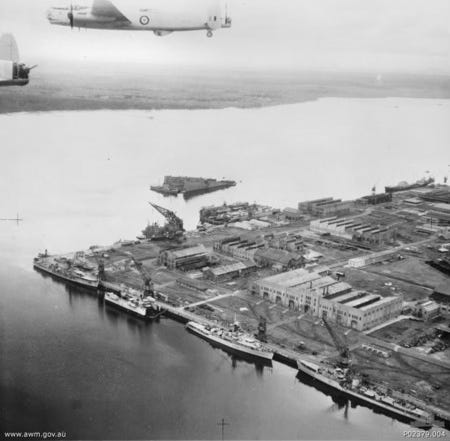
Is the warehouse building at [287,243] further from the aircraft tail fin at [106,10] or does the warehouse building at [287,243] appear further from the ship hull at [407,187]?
the ship hull at [407,187]

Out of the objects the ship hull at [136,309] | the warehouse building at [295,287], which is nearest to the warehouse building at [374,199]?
the warehouse building at [295,287]

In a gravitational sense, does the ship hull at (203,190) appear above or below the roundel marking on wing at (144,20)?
below

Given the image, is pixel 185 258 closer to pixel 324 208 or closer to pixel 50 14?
pixel 324 208

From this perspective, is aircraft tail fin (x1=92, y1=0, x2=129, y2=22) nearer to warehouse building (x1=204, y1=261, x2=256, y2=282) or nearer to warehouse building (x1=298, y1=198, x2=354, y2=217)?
warehouse building (x1=204, y1=261, x2=256, y2=282)

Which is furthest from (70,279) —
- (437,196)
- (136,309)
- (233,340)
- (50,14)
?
(437,196)

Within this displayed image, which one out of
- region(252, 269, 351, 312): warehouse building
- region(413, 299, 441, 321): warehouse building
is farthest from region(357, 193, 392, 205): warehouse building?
region(413, 299, 441, 321): warehouse building
